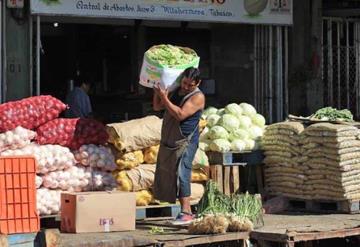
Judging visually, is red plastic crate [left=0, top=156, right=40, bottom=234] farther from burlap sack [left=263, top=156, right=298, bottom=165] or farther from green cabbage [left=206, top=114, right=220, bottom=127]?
burlap sack [left=263, top=156, right=298, bottom=165]

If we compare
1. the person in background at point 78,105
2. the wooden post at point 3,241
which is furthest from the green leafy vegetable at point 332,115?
the wooden post at point 3,241

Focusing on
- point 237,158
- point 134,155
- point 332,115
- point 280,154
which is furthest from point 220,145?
point 332,115

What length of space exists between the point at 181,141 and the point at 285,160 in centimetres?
220

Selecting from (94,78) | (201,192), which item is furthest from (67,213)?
(94,78)

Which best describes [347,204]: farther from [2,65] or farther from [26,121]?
[2,65]

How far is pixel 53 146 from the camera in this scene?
8.98 m

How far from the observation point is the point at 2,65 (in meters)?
11.8

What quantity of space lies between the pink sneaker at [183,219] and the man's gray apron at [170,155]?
23cm

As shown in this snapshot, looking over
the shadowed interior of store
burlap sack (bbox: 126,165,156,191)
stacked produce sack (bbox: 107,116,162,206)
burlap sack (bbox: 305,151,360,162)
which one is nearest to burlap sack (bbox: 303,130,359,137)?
burlap sack (bbox: 305,151,360,162)

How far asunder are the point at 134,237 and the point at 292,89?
25.6 ft

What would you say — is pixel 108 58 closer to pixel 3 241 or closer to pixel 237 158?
pixel 237 158

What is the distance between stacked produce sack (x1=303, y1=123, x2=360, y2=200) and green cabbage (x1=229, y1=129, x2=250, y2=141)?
93cm

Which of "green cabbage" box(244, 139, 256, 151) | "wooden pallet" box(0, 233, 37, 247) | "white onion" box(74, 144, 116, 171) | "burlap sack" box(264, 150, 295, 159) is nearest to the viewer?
"wooden pallet" box(0, 233, 37, 247)

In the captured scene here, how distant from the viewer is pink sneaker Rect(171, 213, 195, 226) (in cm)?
875
